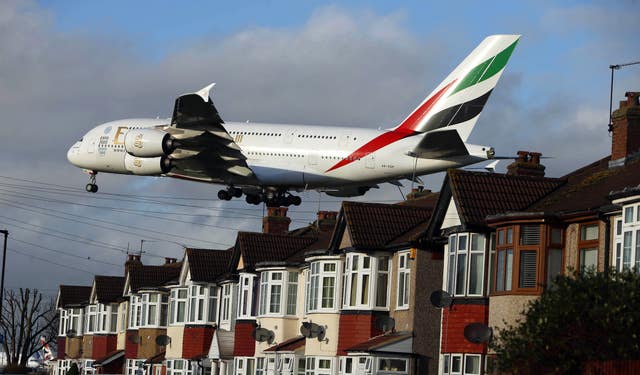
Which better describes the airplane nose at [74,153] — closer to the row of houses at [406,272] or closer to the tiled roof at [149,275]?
the row of houses at [406,272]

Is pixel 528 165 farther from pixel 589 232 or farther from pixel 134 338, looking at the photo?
pixel 134 338

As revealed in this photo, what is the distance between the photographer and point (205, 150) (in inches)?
2392

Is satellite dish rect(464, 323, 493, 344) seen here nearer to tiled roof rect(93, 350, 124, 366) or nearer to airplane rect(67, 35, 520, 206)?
airplane rect(67, 35, 520, 206)

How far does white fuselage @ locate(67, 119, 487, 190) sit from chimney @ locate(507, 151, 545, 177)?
660cm

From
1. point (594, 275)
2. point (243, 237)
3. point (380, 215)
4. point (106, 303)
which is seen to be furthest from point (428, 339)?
point (106, 303)

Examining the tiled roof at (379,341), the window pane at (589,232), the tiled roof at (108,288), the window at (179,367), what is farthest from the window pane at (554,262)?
the tiled roof at (108,288)

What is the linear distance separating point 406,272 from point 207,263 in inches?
970

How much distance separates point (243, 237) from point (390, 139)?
26.2ft

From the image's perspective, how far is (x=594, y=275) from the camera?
85.9 feet

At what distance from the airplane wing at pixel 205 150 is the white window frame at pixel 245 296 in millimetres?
4752

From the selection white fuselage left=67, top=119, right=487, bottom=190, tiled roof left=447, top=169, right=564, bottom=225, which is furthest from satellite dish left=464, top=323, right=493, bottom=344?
white fuselage left=67, top=119, right=487, bottom=190

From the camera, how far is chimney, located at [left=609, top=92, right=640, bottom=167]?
38.4 metres

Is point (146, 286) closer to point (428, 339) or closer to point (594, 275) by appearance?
point (428, 339)

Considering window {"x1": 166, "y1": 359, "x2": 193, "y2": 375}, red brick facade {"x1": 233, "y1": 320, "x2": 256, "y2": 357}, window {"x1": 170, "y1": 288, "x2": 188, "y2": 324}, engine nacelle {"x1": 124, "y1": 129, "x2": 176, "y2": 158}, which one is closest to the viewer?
red brick facade {"x1": 233, "y1": 320, "x2": 256, "y2": 357}
